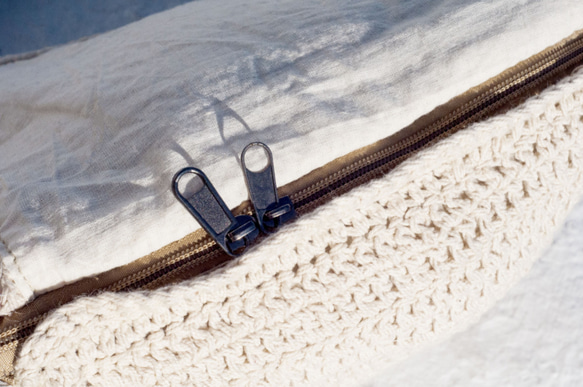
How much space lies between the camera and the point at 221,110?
18.9 inches

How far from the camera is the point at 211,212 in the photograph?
1.46 feet

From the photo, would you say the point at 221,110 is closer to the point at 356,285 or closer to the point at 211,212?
the point at 211,212

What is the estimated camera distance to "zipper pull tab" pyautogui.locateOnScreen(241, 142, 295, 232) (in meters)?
0.45

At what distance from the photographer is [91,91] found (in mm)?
576

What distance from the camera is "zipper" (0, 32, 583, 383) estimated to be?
1.44ft

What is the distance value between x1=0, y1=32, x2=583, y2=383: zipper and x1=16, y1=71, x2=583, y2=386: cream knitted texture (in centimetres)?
2

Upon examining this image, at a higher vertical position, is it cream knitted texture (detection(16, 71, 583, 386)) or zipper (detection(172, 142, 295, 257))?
zipper (detection(172, 142, 295, 257))

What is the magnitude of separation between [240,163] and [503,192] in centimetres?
31

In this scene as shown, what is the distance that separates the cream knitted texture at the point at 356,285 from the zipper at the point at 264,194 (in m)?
0.02

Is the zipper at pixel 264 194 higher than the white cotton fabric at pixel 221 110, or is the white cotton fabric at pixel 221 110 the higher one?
the white cotton fabric at pixel 221 110

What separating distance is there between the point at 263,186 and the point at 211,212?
0.06 metres

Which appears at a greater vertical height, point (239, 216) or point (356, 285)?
point (239, 216)

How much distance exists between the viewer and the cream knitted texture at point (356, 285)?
1.45ft

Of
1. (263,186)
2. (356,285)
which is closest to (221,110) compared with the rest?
(263,186)
